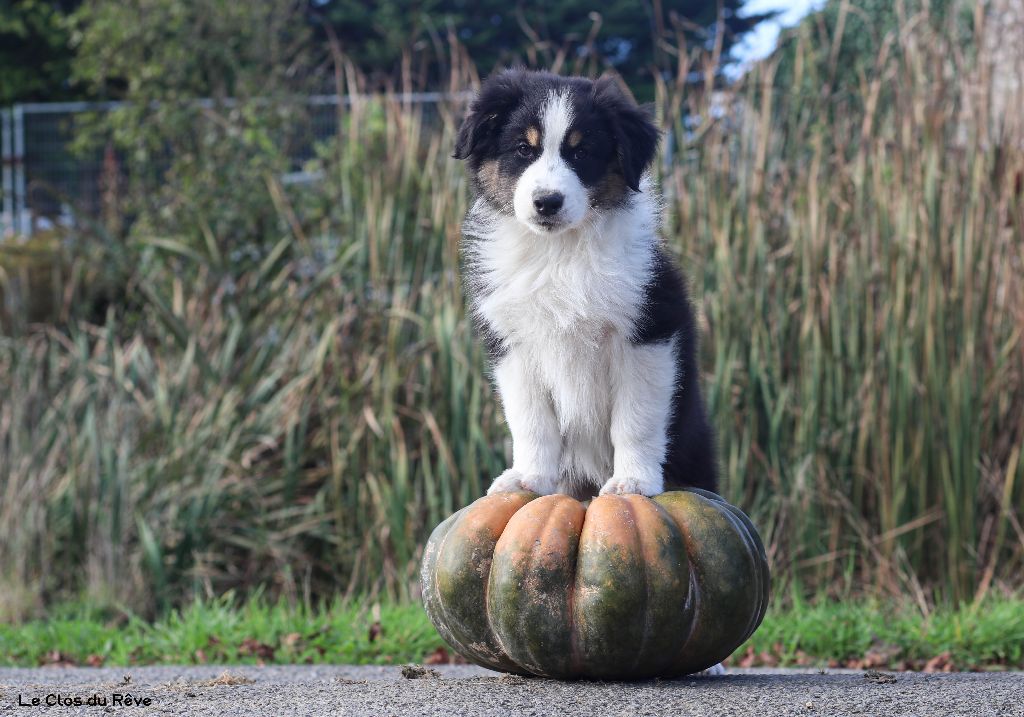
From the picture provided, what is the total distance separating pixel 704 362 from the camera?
19.0 feet

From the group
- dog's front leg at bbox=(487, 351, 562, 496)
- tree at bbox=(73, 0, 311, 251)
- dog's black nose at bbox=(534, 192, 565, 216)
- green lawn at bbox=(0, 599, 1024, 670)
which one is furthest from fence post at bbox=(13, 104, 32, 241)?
dog's black nose at bbox=(534, 192, 565, 216)

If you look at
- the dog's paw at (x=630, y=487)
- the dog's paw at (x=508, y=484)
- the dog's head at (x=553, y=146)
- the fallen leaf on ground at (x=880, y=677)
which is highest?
the dog's head at (x=553, y=146)

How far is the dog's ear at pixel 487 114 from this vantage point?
3.47 m

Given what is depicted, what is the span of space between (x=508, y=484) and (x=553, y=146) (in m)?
0.97

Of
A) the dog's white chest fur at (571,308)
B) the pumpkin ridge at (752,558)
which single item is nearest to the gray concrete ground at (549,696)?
the pumpkin ridge at (752,558)

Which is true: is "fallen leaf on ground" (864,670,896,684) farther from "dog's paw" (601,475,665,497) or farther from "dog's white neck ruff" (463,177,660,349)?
"dog's white neck ruff" (463,177,660,349)

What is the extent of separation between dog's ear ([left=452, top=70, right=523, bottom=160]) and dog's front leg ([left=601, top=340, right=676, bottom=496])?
78cm

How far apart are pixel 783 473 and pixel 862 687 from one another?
259 cm

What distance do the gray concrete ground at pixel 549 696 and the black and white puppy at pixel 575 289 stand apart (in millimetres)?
581

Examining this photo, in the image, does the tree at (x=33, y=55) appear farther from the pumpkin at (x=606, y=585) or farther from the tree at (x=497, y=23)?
the pumpkin at (x=606, y=585)

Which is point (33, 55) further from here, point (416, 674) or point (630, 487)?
point (630, 487)

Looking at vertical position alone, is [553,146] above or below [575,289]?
above

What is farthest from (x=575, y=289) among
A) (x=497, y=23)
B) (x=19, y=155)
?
(x=497, y=23)

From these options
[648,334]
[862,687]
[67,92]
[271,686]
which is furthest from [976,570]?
[67,92]
